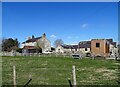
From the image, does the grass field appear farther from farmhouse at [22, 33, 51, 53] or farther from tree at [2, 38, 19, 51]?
farmhouse at [22, 33, 51, 53]

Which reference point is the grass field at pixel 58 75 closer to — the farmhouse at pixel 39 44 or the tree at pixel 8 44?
the tree at pixel 8 44

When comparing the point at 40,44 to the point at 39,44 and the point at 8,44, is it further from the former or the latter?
the point at 8,44

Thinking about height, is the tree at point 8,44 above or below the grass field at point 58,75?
above

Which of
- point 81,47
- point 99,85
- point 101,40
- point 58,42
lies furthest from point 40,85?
point 58,42

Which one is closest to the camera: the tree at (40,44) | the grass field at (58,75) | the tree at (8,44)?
the grass field at (58,75)

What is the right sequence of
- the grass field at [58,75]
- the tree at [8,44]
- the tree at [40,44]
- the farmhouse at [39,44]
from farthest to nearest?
the tree at [40,44]
the farmhouse at [39,44]
the tree at [8,44]
the grass field at [58,75]

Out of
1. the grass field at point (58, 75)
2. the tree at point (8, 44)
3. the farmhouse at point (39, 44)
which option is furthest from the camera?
the farmhouse at point (39, 44)

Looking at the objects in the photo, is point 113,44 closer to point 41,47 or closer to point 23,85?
point 41,47

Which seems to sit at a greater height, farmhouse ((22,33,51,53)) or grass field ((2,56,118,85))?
farmhouse ((22,33,51,53))

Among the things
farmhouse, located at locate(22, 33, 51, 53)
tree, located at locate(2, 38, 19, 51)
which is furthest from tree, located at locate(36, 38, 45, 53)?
tree, located at locate(2, 38, 19, 51)

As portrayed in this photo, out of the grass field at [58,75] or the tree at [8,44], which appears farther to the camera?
the tree at [8,44]

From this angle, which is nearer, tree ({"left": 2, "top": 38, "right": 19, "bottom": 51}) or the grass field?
the grass field

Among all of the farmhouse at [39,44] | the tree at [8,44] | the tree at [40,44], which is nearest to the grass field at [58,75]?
the tree at [8,44]

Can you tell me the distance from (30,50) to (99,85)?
83366 mm
